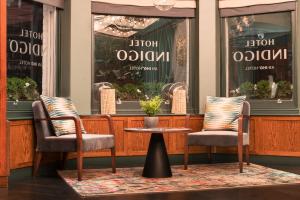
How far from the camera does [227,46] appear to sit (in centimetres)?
717

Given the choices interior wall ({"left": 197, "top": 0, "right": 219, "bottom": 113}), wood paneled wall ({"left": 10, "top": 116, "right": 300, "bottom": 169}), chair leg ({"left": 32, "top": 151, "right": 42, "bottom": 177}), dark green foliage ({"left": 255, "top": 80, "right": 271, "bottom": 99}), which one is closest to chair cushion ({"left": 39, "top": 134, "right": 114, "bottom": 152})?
chair leg ({"left": 32, "top": 151, "right": 42, "bottom": 177})

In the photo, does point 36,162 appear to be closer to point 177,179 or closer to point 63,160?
point 63,160

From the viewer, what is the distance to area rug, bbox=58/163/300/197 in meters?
A: 4.62

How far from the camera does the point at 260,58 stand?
703cm

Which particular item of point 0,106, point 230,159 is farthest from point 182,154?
point 0,106

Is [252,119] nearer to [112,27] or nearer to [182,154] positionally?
[182,154]

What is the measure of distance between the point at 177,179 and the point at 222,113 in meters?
1.57

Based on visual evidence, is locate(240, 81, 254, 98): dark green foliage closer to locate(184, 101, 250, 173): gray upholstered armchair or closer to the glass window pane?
locate(184, 101, 250, 173): gray upholstered armchair

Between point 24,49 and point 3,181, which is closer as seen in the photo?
point 3,181

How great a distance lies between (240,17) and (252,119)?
1.61 m

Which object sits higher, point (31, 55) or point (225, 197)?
point (31, 55)

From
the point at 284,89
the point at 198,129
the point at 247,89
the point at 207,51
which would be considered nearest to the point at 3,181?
the point at 198,129

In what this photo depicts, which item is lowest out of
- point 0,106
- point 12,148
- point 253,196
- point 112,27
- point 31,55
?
point 253,196

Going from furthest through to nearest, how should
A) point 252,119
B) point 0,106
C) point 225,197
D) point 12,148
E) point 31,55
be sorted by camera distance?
point 252,119 → point 31,55 → point 12,148 → point 0,106 → point 225,197
